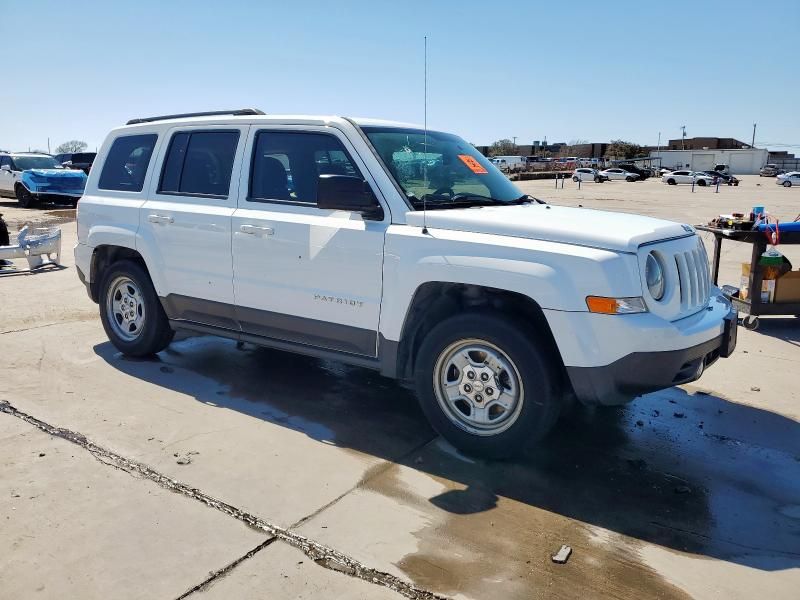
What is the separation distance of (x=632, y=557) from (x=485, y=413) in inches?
47.9

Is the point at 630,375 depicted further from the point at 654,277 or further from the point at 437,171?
the point at 437,171

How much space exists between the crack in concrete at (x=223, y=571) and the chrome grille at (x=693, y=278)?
2.65 m

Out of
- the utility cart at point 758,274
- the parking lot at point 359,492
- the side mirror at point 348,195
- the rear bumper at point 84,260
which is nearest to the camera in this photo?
the parking lot at point 359,492

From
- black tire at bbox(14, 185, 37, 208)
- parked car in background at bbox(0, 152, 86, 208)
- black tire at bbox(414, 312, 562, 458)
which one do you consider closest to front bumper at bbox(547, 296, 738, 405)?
black tire at bbox(414, 312, 562, 458)

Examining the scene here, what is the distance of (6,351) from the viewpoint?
6324 millimetres

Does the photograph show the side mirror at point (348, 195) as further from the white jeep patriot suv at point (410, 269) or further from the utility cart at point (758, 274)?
the utility cart at point (758, 274)

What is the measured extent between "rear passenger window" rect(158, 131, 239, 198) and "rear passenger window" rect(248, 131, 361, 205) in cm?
29

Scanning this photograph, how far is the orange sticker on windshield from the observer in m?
5.12

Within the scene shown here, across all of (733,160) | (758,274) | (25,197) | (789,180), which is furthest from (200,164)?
(733,160)

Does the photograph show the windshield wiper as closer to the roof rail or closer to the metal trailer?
the roof rail

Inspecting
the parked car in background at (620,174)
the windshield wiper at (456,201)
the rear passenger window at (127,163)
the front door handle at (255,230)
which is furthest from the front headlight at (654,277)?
the parked car in background at (620,174)

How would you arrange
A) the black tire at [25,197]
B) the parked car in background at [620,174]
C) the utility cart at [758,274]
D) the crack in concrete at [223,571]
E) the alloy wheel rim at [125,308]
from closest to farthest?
1. the crack in concrete at [223,571]
2. the alloy wheel rim at [125,308]
3. the utility cart at [758,274]
4. the black tire at [25,197]
5. the parked car in background at [620,174]

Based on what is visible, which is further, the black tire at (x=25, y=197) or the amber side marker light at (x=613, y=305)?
the black tire at (x=25, y=197)

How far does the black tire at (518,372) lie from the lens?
3.88 metres
